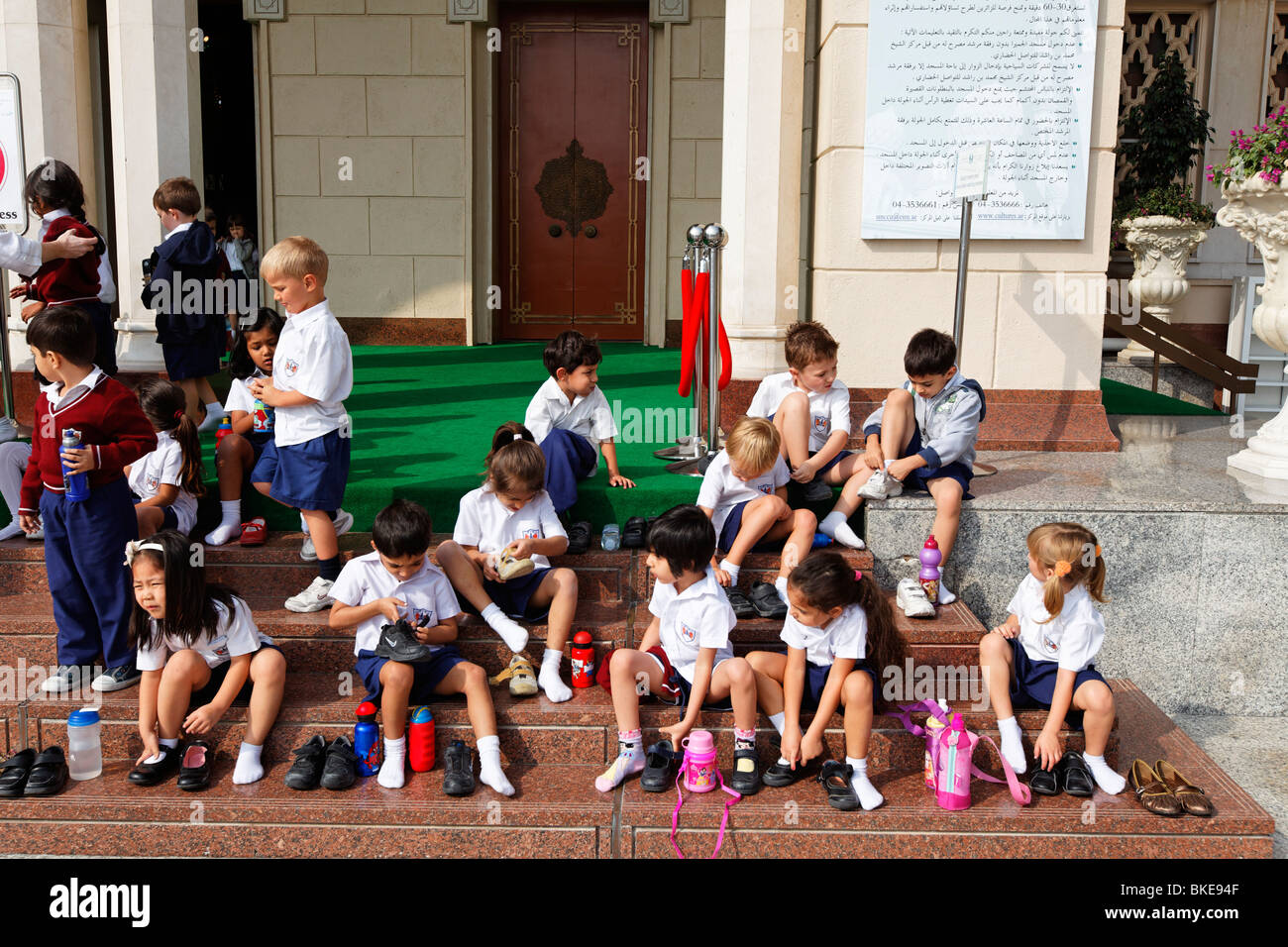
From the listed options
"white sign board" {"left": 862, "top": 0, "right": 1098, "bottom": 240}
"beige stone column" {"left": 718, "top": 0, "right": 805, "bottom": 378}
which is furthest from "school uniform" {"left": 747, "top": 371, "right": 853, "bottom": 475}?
"white sign board" {"left": 862, "top": 0, "right": 1098, "bottom": 240}

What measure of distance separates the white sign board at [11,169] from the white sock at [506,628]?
304 cm

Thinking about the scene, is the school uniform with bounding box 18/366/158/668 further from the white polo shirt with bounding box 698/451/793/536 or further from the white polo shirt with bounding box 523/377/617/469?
the white polo shirt with bounding box 698/451/793/536

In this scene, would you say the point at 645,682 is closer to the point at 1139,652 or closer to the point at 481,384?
the point at 1139,652

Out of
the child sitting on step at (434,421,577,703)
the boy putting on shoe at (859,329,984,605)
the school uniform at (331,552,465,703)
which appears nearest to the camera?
the school uniform at (331,552,465,703)

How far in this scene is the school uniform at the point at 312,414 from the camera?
4.23 m

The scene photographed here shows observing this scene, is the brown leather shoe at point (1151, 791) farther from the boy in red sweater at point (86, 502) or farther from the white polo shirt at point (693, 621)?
the boy in red sweater at point (86, 502)

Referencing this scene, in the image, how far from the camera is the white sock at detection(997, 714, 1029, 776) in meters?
3.89

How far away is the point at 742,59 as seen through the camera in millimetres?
5973

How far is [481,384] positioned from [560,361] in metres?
2.95

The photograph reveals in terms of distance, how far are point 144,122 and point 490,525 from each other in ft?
11.2

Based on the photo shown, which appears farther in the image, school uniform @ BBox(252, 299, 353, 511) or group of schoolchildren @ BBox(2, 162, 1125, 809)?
school uniform @ BBox(252, 299, 353, 511)

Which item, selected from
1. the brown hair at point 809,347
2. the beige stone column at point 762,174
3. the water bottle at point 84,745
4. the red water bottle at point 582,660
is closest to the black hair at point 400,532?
the red water bottle at point 582,660
